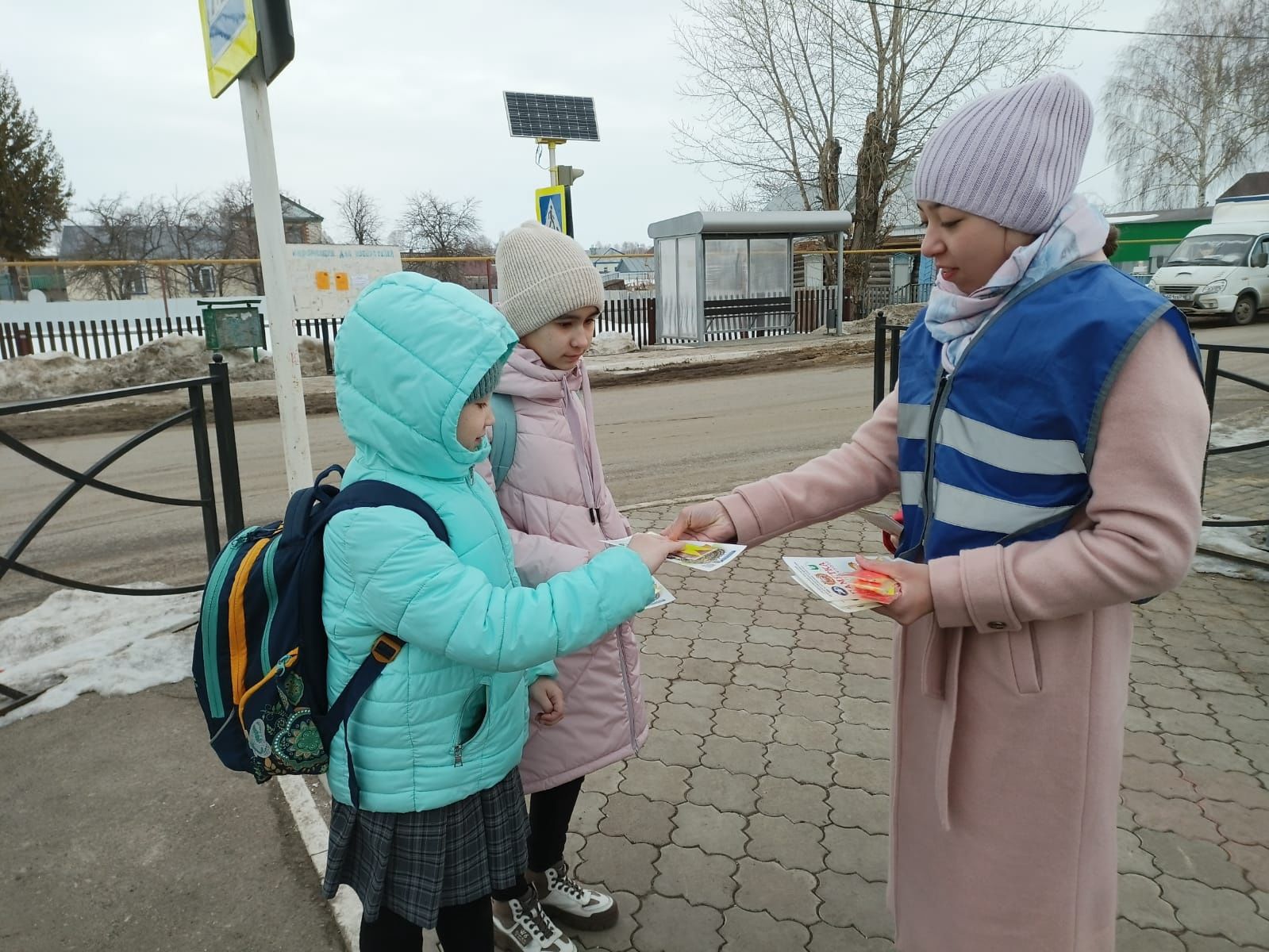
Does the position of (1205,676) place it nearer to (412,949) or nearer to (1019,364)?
(1019,364)

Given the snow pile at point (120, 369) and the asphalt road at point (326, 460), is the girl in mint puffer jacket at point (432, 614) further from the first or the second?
the snow pile at point (120, 369)

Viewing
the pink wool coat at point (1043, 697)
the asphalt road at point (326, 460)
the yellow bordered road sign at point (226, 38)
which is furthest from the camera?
the asphalt road at point (326, 460)

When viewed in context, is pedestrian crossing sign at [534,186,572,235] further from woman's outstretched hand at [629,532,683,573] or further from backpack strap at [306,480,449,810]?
backpack strap at [306,480,449,810]

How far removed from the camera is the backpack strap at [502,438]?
222cm

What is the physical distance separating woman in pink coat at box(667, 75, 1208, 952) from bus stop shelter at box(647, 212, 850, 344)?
1722 cm

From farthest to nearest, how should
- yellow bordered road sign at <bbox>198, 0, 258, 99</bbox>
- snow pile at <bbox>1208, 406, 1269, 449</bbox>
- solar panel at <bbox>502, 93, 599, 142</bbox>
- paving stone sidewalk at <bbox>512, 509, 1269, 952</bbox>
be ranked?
solar panel at <bbox>502, 93, 599, 142</bbox>
snow pile at <bbox>1208, 406, 1269, 449</bbox>
yellow bordered road sign at <bbox>198, 0, 258, 99</bbox>
paving stone sidewalk at <bbox>512, 509, 1269, 952</bbox>

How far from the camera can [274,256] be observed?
3797 millimetres

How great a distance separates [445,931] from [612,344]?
1668 cm

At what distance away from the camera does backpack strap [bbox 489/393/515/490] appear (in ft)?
7.29

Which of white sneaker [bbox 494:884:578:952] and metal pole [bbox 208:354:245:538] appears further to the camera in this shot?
metal pole [bbox 208:354:245:538]

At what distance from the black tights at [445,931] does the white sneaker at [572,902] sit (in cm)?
48

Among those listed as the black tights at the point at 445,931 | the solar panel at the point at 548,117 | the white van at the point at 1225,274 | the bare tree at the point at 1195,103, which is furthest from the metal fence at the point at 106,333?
the bare tree at the point at 1195,103

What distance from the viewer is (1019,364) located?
1.45m

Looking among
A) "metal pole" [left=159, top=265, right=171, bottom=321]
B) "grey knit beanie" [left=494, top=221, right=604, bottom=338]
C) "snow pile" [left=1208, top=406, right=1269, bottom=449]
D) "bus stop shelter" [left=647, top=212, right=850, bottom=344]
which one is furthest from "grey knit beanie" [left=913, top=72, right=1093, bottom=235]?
"metal pole" [left=159, top=265, right=171, bottom=321]
